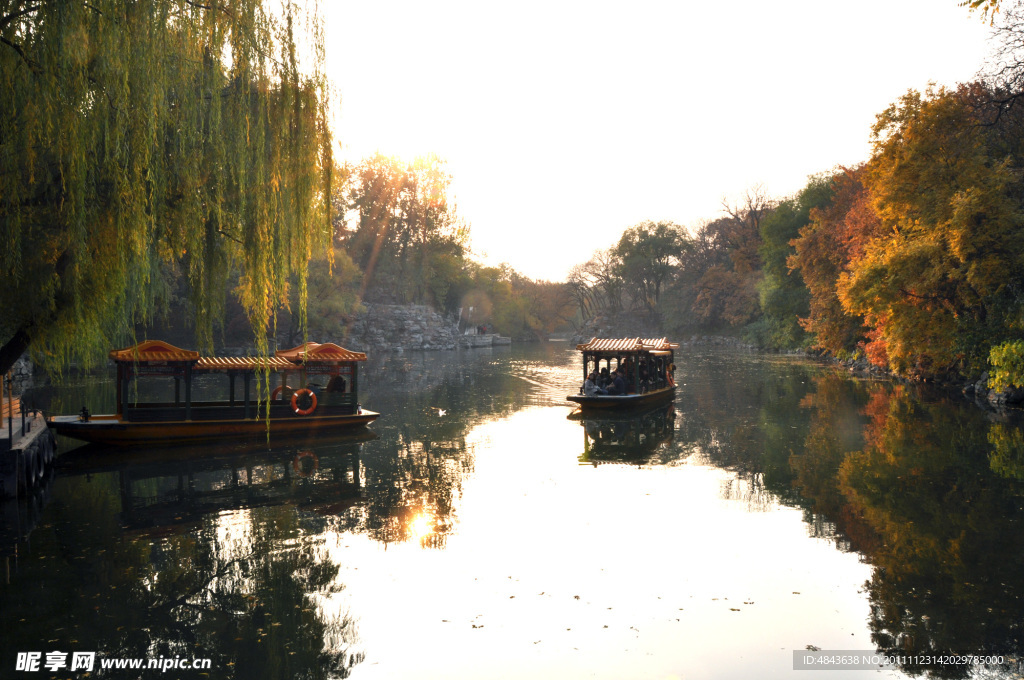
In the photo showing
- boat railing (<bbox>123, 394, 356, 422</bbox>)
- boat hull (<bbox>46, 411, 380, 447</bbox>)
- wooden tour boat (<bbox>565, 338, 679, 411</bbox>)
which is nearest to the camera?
boat hull (<bbox>46, 411, 380, 447</bbox>)

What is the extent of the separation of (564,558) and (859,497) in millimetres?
6840

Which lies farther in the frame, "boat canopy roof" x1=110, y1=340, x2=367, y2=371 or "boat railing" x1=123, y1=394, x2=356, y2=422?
"boat railing" x1=123, y1=394, x2=356, y2=422

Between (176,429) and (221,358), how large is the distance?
242 cm

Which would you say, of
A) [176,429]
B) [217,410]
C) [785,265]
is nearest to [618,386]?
[217,410]

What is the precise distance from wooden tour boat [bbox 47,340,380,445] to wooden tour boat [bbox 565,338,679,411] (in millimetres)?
8206

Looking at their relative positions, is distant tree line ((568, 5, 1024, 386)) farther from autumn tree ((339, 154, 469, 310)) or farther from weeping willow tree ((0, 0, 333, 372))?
autumn tree ((339, 154, 469, 310))

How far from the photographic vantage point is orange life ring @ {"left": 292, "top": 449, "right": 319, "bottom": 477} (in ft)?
51.7

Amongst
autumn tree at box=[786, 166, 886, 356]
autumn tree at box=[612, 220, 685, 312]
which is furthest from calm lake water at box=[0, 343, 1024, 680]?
autumn tree at box=[612, 220, 685, 312]

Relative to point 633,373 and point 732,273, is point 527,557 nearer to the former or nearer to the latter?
point 633,373

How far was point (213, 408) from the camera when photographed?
1870cm

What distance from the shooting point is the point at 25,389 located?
96.9 feet

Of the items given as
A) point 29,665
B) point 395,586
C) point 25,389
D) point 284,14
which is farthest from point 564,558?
point 25,389

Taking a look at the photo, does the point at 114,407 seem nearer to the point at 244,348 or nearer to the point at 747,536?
the point at 747,536

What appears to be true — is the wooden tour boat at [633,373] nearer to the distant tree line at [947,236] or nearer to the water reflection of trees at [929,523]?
the water reflection of trees at [929,523]
